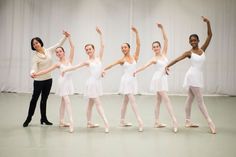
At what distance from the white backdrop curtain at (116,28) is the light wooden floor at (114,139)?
2734 mm

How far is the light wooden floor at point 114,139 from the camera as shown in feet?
14.5

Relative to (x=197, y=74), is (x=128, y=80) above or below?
below

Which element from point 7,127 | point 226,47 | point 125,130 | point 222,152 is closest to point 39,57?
point 7,127

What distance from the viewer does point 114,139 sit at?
503cm

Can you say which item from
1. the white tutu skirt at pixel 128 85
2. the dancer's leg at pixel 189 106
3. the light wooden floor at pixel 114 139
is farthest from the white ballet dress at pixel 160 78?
the light wooden floor at pixel 114 139

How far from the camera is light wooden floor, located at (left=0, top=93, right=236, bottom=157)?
4410 millimetres

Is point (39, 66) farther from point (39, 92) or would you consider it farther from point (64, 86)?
point (64, 86)

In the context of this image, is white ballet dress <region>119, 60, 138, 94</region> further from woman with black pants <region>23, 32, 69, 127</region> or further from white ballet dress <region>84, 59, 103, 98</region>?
woman with black pants <region>23, 32, 69, 127</region>

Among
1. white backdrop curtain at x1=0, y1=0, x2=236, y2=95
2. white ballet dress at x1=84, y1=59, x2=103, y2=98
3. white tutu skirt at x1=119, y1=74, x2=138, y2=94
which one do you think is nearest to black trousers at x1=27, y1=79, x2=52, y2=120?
white ballet dress at x1=84, y1=59, x2=103, y2=98

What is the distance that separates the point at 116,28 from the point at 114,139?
5177 millimetres

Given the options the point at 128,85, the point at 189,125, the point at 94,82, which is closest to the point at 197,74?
the point at 189,125

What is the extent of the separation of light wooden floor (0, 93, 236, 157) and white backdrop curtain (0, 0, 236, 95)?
8.97 feet

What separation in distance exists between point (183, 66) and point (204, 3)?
171cm

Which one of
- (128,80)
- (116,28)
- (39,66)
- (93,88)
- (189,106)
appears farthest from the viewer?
(116,28)
